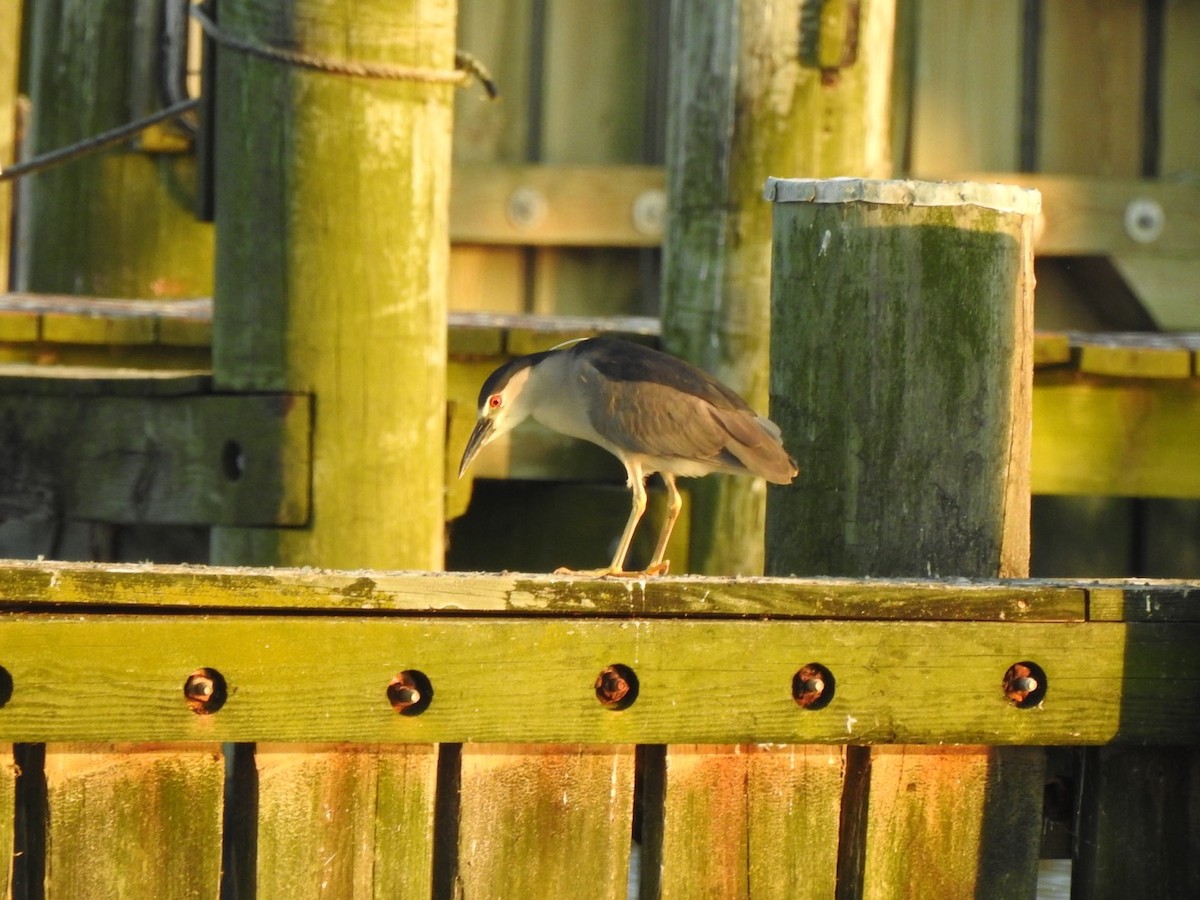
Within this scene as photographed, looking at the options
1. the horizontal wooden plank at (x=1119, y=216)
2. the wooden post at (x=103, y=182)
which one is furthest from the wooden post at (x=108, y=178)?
the horizontal wooden plank at (x=1119, y=216)

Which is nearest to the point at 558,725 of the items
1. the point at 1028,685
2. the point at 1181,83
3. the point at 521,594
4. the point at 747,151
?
the point at 521,594

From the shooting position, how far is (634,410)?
4137mm

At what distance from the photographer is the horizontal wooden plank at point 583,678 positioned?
279 cm

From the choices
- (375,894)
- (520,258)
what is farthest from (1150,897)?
(520,258)

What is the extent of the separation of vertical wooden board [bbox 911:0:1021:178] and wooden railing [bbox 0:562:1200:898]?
15.7 feet

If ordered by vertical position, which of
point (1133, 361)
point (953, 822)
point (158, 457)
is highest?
point (1133, 361)

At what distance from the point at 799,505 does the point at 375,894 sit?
1.05 meters

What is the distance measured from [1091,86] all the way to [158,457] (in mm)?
4274

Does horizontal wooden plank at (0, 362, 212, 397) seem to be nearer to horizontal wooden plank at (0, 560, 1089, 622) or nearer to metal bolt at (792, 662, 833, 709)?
horizontal wooden plank at (0, 560, 1089, 622)

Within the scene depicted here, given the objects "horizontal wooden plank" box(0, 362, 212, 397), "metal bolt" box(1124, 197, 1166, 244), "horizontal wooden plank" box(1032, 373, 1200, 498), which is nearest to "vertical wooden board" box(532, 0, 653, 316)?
"metal bolt" box(1124, 197, 1166, 244)

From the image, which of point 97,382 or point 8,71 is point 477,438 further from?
point 8,71

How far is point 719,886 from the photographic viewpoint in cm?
306

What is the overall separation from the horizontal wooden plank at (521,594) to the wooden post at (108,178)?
3862mm

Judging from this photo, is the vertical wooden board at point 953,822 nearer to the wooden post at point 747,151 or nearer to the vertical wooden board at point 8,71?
the wooden post at point 747,151
